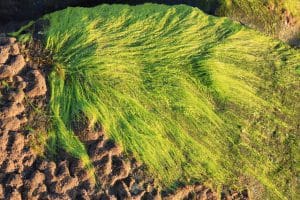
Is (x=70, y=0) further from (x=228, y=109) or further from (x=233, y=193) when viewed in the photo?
(x=233, y=193)

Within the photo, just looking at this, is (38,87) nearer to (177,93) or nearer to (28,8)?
(28,8)

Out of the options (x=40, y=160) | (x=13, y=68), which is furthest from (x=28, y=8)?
(x=40, y=160)

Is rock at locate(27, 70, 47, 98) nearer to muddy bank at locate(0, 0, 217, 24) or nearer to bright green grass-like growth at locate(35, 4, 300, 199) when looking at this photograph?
bright green grass-like growth at locate(35, 4, 300, 199)

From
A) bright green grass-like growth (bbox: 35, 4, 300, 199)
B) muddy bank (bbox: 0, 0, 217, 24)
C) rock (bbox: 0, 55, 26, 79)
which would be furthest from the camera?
muddy bank (bbox: 0, 0, 217, 24)

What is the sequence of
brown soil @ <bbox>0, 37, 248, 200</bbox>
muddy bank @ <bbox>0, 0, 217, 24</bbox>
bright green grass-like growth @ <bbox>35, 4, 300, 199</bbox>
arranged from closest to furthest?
1. brown soil @ <bbox>0, 37, 248, 200</bbox>
2. bright green grass-like growth @ <bbox>35, 4, 300, 199</bbox>
3. muddy bank @ <bbox>0, 0, 217, 24</bbox>

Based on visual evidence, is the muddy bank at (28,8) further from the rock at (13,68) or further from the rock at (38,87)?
the rock at (38,87)

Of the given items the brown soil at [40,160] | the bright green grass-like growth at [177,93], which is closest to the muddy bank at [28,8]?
the bright green grass-like growth at [177,93]

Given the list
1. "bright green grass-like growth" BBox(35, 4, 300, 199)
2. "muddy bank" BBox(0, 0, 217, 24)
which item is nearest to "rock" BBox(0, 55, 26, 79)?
"bright green grass-like growth" BBox(35, 4, 300, 199)
